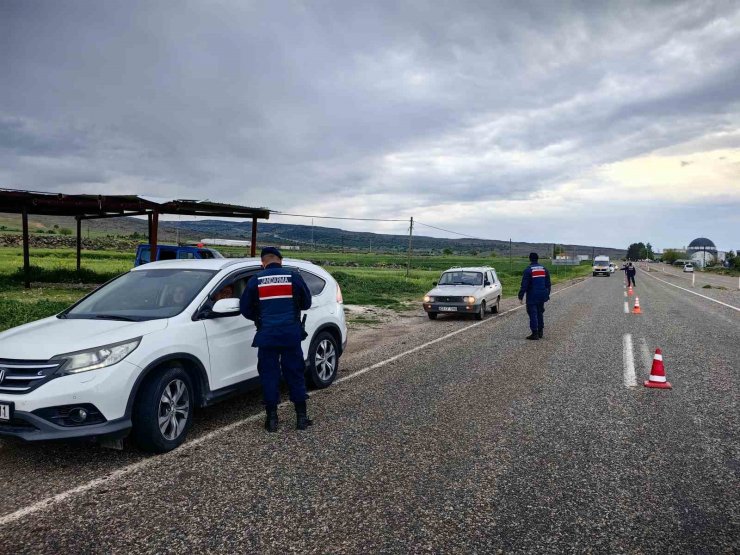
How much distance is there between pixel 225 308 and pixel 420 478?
8.09 feet

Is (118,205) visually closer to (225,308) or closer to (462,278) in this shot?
(462,278)

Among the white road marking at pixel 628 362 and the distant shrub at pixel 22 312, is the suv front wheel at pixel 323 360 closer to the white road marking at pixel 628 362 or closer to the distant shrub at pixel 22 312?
the white road marking at pixel 628 362

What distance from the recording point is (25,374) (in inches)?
171

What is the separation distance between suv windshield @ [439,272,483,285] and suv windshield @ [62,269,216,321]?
1203 centimetres

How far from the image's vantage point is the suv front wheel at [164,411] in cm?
465

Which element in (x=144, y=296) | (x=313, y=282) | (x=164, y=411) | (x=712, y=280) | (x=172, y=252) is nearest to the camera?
(x=164, y=411)

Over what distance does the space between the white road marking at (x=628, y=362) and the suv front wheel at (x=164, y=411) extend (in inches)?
231

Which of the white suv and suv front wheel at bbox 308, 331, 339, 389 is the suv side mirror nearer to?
the white suv

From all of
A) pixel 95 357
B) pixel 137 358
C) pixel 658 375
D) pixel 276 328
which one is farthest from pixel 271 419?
pixel 658 375

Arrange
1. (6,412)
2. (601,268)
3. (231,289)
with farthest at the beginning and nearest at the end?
(601,268) → (231,289) → (6,412)

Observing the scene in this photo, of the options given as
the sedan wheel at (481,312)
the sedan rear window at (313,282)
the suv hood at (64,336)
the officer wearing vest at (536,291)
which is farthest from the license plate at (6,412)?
the sedan wheel at (481,312)

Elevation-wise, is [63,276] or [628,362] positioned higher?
[63,276]

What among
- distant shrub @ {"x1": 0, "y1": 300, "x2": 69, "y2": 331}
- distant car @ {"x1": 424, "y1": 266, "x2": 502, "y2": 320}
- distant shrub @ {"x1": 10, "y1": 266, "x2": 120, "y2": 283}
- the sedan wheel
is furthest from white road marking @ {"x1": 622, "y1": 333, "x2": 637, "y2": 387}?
distant shrub @ {"x1": 10, "y1": 266, "x2": 120, "y2": 283}

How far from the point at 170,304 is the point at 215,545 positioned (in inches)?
114
